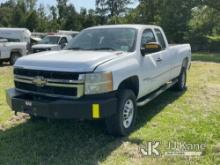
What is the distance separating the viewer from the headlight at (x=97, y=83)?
4.88 m

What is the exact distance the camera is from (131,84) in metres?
5.86

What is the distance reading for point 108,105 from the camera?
4.96 m

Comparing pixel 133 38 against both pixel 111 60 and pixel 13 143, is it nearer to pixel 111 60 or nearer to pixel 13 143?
pixel 111 60

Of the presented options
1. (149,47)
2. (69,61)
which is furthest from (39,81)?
(149,47)

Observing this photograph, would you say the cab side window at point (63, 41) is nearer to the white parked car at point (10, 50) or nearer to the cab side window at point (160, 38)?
the white parked car at point (10, 50)

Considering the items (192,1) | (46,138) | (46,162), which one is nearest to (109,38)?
(46,138)

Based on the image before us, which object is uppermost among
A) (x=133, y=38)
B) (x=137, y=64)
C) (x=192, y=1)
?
(x=192, y=1)

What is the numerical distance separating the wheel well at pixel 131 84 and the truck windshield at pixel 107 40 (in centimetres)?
54

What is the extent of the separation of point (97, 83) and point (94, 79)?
0.23 ft

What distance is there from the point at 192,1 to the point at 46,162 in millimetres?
24841

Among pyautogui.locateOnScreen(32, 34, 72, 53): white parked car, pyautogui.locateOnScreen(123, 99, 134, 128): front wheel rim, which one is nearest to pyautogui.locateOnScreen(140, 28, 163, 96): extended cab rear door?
pyautogui.locateOnScreen(123, 99, 134, 128): front wheel rim

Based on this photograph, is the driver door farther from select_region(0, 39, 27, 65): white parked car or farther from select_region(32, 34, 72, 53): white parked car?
select_region(32, 34, 72, 53): white parked car

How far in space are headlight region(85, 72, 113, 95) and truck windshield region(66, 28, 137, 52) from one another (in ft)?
3.98

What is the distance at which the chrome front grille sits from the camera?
193 inches
